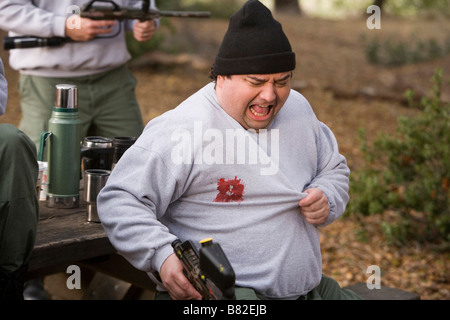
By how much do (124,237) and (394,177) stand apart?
3137mm

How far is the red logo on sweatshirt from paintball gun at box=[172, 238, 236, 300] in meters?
0.28

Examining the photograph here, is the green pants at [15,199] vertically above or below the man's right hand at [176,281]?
above

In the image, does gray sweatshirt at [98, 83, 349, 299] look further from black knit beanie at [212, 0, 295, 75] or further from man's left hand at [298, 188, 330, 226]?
black knit beanie at [212, 0, 295, 75]

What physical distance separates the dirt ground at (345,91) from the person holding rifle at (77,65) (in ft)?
6.42

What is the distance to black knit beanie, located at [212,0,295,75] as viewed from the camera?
8.06ft

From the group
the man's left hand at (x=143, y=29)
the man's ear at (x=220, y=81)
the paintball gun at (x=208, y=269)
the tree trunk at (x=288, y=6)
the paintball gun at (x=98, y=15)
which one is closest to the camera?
the paintball gun at (x=208, y=269)

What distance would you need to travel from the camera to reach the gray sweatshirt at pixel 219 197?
2412 mm

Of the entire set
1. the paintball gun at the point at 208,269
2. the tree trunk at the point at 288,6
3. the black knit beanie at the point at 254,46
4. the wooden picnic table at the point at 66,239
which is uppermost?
the black knit beanie at the point at 254,46

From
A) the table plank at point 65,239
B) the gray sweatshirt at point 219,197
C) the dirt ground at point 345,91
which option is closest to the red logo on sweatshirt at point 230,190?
the gray sweatshirt at point 219,197

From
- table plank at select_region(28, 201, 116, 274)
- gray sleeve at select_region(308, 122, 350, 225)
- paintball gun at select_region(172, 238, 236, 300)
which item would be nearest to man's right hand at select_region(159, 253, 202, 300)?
paintball gun at select_region(172, 238, 236, 300)

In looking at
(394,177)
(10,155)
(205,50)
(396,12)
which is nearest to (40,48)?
(10,155)

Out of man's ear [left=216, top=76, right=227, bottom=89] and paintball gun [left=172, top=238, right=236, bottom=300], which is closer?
paintball gun [left=172, top=238, right=236, bottom=300]

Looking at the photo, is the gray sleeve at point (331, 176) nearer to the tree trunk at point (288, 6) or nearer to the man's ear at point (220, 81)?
the man's ear at point (220, 81)

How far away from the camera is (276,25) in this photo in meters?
2.52
